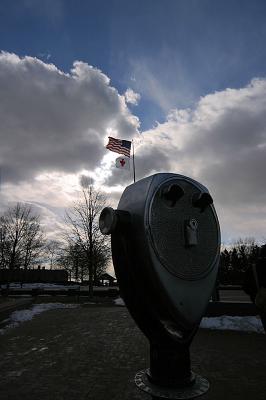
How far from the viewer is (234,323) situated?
9742 mm

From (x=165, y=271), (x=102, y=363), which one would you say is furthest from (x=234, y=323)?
(x=165, y=271)

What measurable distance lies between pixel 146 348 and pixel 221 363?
72.2 inches

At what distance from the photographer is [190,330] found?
218 centimetres

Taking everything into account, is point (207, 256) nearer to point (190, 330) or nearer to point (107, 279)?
point (190, 330)

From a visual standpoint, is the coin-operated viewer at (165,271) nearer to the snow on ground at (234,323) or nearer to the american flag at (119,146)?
the snow on ground at (234,323)

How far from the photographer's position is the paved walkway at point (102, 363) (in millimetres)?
4496

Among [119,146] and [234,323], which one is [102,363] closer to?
[234,323]

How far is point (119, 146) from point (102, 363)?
1105 cm

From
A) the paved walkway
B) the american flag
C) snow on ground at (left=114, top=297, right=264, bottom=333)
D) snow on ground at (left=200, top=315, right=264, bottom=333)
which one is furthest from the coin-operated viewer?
the american flag

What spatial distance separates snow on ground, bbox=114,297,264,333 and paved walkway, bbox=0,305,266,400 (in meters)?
0.56

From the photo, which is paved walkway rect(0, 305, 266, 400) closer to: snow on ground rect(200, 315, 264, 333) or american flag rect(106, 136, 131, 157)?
snow on ground rect(200, 315, 264, 333)

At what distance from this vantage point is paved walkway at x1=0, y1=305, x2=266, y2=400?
14.8 ft

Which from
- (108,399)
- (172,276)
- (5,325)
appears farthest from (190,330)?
(5,325)

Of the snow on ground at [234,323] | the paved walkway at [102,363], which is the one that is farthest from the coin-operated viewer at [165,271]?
the snow on ground at [234,323]
